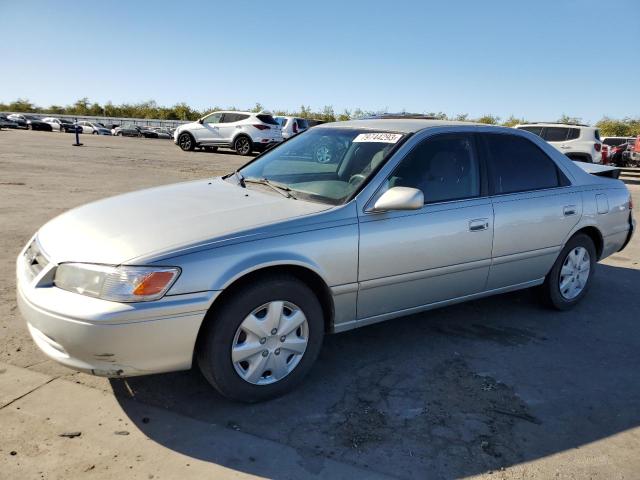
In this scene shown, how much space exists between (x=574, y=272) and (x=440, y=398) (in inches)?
88.1

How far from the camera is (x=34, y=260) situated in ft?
9.93

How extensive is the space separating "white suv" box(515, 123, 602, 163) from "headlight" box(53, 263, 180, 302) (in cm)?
1518

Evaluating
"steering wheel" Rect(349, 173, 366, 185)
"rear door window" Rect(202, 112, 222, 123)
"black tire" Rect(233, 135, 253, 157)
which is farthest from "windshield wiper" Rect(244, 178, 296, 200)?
"rear door window" Rect(202, 112, 222, 123)

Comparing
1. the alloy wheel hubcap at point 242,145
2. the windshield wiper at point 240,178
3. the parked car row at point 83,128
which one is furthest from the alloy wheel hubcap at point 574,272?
the parked car row at point 83,128

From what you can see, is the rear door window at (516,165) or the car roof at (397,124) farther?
the rear door window at (516,165)

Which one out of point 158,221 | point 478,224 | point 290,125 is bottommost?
point 478,224

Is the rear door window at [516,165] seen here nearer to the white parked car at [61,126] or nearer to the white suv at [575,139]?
the white suv at [575,139]

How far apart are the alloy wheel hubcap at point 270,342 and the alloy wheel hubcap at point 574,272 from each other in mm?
2665

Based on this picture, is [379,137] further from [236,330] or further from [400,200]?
[236,330]

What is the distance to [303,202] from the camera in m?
3.32

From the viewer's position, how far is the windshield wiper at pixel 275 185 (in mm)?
3500

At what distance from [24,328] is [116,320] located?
1.75 metres

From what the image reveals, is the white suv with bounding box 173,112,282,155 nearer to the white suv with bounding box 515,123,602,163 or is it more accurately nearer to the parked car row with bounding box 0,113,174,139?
the white suv with bounding box 515,123,602,163

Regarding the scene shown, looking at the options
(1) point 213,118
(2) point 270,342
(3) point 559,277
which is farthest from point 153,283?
(1) point 213,118
